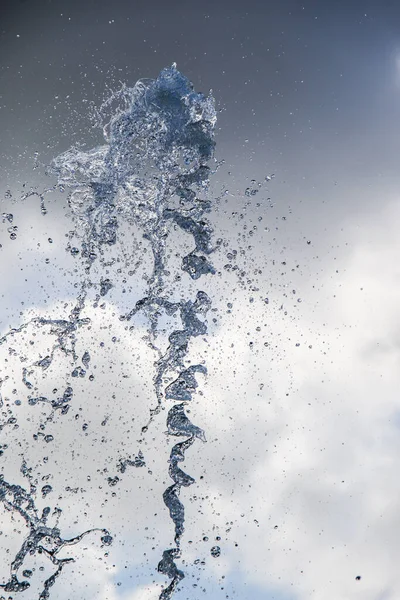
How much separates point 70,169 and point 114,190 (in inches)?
27.3

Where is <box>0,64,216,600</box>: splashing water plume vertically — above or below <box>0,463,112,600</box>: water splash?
above

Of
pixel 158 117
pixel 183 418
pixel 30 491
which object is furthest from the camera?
pixel 30 491

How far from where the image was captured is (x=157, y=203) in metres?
8.09

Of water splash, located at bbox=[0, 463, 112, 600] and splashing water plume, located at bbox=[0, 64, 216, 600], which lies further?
water splash, located at bbox=[0, 463, 112, 600]

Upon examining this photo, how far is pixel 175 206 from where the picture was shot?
7949mm

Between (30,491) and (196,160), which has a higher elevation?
(196,160)

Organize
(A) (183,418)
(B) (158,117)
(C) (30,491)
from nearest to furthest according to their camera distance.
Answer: (B) (158,117) < (A) (183,418) < (C) (30,491)

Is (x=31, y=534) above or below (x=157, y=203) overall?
below

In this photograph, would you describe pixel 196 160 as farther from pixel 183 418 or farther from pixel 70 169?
pixel 183 418

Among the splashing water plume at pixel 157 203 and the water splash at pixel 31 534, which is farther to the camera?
the water splash at pixel 31 534

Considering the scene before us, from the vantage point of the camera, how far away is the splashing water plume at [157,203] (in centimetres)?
763

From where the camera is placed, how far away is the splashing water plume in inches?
301

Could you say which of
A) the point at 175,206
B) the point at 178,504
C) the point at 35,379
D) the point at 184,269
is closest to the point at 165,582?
the point at 178,504

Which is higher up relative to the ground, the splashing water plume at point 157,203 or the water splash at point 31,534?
the splashing water plume at point 157,203
